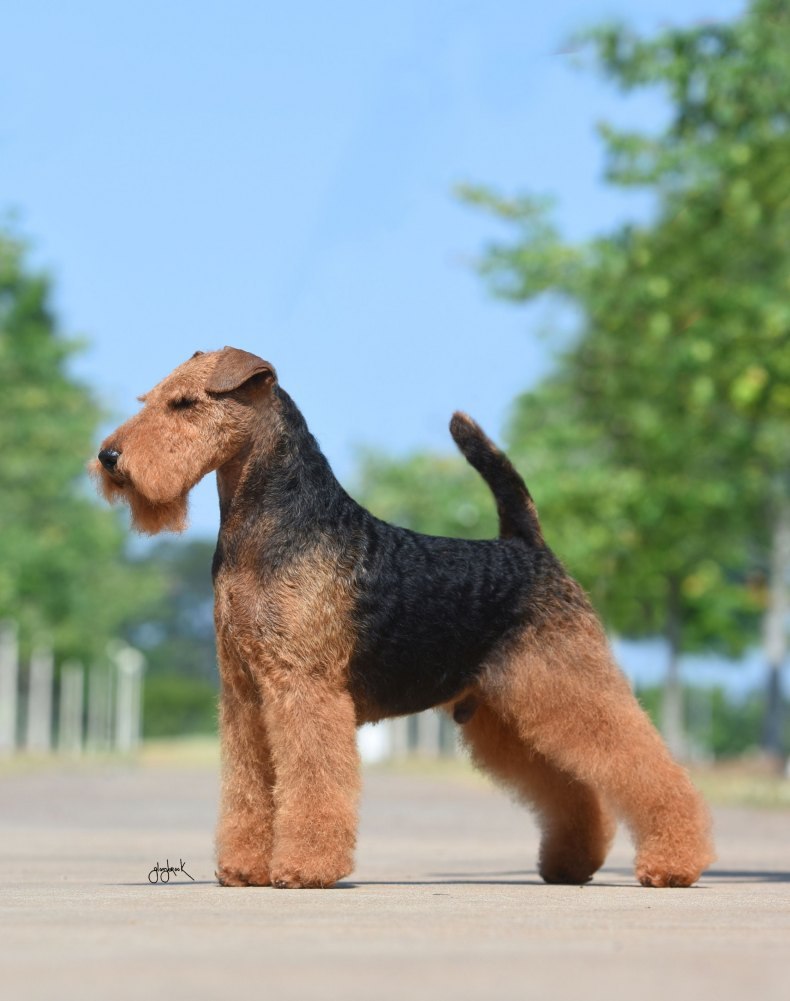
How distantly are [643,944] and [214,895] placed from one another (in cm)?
193

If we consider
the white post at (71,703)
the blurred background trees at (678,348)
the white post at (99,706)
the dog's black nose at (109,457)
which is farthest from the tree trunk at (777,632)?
the white post at (99,706)

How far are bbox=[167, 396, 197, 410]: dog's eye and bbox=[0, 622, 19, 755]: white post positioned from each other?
30.8 meters

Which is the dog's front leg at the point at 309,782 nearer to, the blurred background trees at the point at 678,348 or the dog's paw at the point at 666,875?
the dog's paw at the point at 666,875

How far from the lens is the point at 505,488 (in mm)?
7000

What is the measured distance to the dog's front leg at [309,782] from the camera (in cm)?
582

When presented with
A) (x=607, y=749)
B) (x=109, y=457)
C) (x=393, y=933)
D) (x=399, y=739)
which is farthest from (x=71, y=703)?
(x=393, y=933)

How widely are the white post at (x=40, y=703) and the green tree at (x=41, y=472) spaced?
1.86m

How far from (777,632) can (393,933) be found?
2132cm

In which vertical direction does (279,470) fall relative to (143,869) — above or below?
above

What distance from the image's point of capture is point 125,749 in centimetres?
4369

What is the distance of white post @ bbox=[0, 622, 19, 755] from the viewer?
36.8m

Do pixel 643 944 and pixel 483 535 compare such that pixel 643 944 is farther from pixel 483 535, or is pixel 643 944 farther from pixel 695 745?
pixel 695 745

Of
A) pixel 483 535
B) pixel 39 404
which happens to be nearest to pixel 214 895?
pixel 483 535
